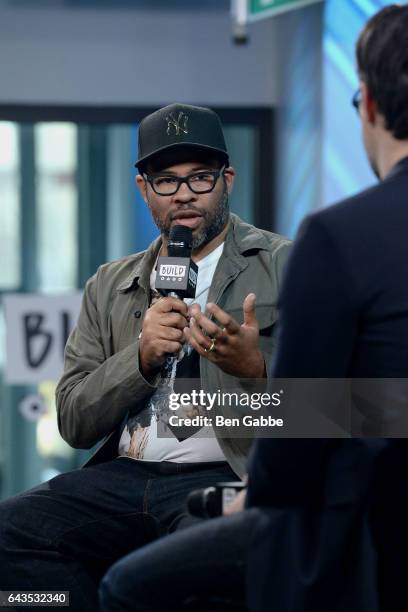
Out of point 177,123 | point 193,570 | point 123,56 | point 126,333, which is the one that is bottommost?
point 193,570

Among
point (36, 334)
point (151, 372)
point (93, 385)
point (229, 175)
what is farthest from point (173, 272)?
point (36, 334)

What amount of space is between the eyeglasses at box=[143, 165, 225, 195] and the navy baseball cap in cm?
5

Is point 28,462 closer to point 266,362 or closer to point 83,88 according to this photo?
point 83,88

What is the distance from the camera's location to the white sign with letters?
469cm

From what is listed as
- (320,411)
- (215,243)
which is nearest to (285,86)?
(215,243)

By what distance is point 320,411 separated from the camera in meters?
1.66

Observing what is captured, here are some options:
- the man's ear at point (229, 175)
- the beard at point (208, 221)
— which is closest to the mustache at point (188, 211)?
the beard at point (208, 221)

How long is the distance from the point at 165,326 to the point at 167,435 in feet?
0.99

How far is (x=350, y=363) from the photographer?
5.24 feet

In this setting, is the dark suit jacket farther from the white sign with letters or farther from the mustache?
the white sign with letters

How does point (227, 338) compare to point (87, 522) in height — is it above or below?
above

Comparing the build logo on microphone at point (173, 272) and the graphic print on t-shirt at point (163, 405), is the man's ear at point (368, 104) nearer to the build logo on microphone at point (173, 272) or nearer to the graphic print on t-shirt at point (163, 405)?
the build logo on microphone at point (173, 272)

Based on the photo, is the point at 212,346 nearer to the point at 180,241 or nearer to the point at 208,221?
the point at 180,241

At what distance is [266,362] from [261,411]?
107 millimetres
